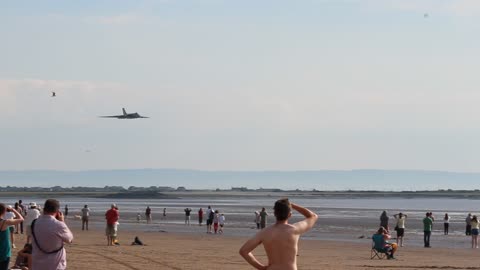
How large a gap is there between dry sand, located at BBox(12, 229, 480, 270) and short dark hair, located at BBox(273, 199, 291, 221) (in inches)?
489

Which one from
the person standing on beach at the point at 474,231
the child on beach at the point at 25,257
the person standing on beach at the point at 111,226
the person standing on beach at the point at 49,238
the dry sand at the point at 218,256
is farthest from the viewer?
the person standing on beach at the point at 474,231

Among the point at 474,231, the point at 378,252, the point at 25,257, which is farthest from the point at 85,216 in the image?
the point at 25,257

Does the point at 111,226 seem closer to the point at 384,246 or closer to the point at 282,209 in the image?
the point at 384,246

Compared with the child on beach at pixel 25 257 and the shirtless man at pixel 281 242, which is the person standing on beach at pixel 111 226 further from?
the shirtless man at pixel 281 242

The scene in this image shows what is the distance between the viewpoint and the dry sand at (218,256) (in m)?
23.3

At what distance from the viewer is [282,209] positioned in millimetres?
9500

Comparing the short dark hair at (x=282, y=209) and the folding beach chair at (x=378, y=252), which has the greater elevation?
the short dark hair at (x=282, y=209)

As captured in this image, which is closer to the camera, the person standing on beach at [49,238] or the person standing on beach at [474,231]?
the person standing on beach at [49,238]

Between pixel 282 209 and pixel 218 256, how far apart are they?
17.4 meters

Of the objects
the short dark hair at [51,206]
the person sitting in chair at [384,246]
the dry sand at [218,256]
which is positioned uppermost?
the short dark hair at [51,206]

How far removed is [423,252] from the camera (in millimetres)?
31016

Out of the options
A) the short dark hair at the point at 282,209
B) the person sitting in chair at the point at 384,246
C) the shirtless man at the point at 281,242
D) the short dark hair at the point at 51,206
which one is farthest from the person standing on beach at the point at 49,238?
the person sitting in chair at the point at 384,246

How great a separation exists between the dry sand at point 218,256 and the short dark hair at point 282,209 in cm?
1243

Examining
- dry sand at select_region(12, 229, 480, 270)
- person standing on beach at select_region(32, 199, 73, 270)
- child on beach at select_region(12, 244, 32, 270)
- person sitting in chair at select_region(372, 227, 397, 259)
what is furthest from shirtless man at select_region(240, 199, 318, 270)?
person sitting in chair at select_region(372, 227, 397, 259)
